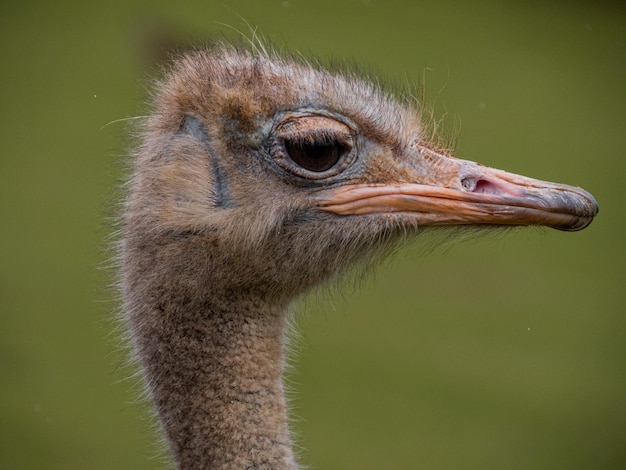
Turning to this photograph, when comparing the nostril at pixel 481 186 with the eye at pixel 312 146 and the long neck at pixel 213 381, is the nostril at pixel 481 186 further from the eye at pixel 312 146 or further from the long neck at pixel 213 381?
the long neck at pixel 213 381

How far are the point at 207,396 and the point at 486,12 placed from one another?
447 cm

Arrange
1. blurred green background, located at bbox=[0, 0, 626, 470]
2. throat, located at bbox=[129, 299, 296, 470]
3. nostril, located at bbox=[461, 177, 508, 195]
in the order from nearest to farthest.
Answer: throat, located at bbox=[129, 299, 296, 470]
nostril, located at bbox=[461, 177, 508, 195]
blurred green background, located at bbox=[0, 0, 626, 470]

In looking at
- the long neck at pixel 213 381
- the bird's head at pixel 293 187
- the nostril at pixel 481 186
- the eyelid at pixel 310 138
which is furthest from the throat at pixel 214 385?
the nostril at pixel 481 186

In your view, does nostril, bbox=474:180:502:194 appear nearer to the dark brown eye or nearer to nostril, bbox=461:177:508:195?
nostril, bbox=461:177:508:195

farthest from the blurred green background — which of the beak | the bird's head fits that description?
the beak

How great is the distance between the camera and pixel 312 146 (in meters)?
2.66

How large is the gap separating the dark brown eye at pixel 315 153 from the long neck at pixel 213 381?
0.33 metres

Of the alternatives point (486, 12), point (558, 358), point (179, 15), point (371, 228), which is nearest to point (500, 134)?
point (486, 12)

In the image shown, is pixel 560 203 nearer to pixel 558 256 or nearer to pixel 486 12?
pixel 558 256

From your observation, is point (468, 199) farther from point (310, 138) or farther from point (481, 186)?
point (310, 138)

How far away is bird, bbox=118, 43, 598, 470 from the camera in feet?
8.48

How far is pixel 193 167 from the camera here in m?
2.65

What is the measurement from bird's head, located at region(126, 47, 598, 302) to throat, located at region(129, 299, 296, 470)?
10cm

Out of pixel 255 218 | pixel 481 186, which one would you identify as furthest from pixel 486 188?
pixel 255 218
